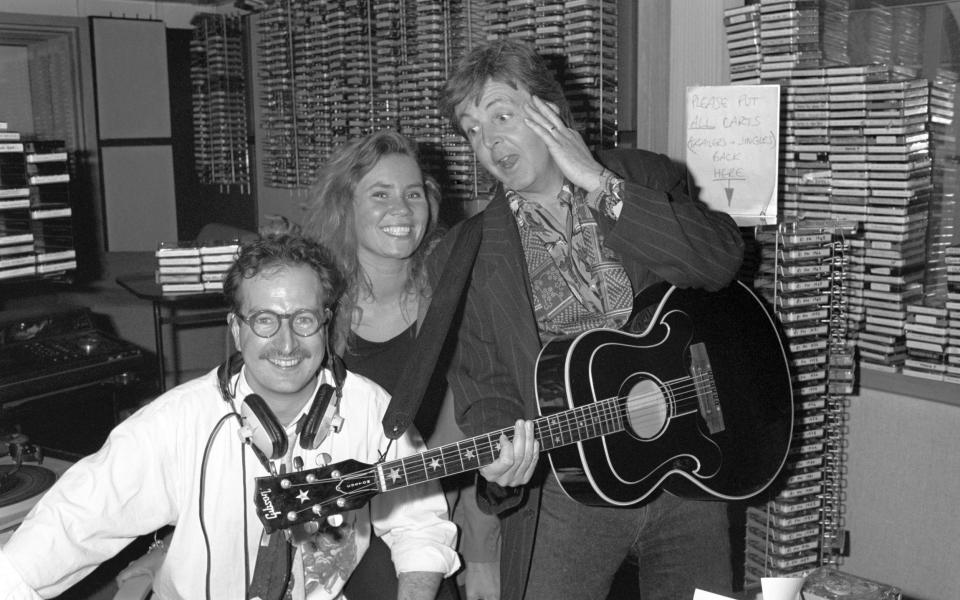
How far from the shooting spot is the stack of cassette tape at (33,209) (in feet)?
10.7

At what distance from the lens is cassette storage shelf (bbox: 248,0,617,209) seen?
351 cm

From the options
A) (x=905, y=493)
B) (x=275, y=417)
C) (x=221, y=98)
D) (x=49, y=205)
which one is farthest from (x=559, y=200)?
(x=221, y=98)

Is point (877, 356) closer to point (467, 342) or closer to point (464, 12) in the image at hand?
point (467, 342)

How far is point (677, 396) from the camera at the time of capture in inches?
87.0

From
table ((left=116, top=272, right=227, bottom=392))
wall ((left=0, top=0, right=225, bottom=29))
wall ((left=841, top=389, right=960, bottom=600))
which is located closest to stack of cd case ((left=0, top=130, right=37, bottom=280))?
table ((left=116, top=272, right=227, bottom=392))

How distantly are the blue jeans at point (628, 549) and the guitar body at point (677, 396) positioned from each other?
6 centimetres

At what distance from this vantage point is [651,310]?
7.19ft

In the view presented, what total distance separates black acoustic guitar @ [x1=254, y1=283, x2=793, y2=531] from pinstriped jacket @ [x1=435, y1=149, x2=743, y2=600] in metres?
0.09

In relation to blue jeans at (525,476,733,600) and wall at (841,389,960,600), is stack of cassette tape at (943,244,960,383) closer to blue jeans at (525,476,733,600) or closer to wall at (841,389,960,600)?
wall at (841,389,960,600)

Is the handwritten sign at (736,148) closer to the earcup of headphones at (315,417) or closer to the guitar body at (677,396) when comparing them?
the guitar body at (677,396)

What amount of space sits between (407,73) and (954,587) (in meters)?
3.28

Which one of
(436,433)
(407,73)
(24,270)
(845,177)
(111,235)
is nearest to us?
(436,433)

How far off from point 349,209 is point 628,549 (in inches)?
51.4

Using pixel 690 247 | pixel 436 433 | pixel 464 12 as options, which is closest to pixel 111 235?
pixel 464 12
